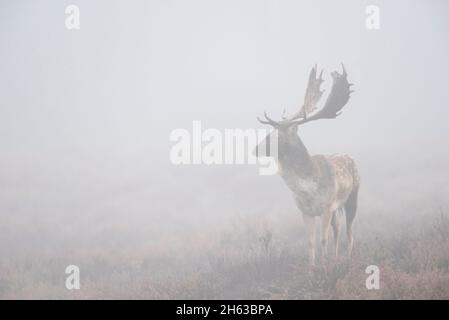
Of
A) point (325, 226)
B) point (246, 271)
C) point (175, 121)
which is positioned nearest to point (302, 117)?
point (325, 226)

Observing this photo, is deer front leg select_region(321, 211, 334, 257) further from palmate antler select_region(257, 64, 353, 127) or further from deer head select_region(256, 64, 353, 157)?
palmate antler select_region(257, 64, 353, 127)

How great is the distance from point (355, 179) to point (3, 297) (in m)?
6.98

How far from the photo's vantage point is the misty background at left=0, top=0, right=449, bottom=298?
52.1 feet

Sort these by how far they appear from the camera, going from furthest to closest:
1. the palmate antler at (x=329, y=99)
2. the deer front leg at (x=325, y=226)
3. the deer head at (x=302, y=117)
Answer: the palmate antler at (x=329, y=99) → the deer front leg at (x=325, y=226) → the deer head at (x=302, y=117)

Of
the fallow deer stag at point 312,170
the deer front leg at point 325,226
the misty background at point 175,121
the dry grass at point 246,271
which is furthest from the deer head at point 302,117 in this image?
the misty background at point 175,121

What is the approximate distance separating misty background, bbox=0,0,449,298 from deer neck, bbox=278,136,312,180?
198 inches

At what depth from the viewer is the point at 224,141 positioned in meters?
25.8

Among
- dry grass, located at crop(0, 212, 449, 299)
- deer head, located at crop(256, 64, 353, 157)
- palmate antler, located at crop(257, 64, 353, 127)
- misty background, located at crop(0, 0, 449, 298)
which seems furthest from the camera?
misty background, located at crop(0, 0, 449, 298)

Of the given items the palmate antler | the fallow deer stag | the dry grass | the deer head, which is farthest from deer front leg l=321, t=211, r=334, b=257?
the palmate antler

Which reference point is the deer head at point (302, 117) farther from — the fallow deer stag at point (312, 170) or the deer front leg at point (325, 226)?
the deer front leg at point (325, 226)

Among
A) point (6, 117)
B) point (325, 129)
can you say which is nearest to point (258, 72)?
point (325, 129)

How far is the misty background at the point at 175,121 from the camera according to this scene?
1587 cm

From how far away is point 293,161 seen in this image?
7789mm
